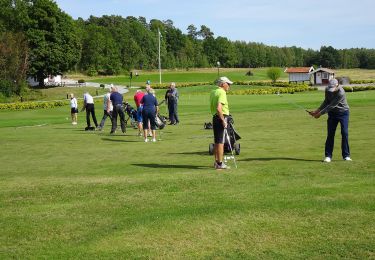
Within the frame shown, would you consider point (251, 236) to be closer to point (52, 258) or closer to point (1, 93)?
point (52, 258)

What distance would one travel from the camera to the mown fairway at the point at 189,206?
660cm

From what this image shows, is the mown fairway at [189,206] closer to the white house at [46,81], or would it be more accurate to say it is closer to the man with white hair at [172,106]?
the man with white hair at [172,106]

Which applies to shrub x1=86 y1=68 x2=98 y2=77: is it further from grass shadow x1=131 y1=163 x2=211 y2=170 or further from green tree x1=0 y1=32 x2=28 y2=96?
grass shadow x1=131 y1=163 x2=211 y2=170

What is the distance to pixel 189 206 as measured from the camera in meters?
8.44

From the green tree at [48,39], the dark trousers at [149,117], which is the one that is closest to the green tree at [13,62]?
the green tree at [48,39]

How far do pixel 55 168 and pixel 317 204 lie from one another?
754 centimetres

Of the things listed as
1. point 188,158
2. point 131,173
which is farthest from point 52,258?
point 188,158

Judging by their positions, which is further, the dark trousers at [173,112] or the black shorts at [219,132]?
the dark trousers at [173,112]

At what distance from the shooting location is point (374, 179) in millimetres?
9992

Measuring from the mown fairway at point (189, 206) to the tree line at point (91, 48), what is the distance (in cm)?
6727

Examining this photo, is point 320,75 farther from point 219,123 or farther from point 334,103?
point 219,123

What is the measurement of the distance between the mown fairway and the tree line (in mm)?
67269

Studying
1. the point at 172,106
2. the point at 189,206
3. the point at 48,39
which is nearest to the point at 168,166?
the point at 189,206

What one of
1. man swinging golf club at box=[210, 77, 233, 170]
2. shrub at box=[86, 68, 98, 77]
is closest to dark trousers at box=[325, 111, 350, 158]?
man swinging golf club at box=[210, 77, 233, 170]
